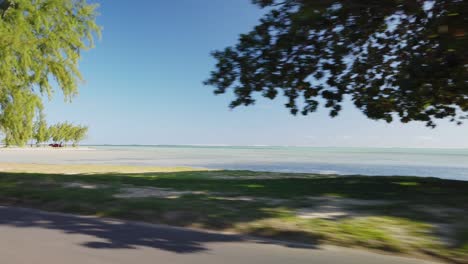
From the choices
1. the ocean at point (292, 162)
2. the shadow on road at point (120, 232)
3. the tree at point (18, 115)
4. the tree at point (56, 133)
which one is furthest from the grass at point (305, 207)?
the tree at point (56, 133)

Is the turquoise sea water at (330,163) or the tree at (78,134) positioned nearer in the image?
the turquoise sea water at (330,163)

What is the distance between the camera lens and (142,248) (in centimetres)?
513

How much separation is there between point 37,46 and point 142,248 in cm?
1356

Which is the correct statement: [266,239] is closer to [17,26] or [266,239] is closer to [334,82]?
[334,82]

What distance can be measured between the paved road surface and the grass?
518 mm

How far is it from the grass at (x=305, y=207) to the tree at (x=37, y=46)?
222 inches

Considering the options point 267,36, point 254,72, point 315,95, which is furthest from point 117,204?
point 315,95

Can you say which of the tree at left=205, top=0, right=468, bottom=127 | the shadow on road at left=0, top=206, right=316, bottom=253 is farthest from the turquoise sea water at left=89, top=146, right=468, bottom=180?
the shadow on road at left=0, top=206, right=316, bottom=253

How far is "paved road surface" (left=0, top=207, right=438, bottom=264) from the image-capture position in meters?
4.73

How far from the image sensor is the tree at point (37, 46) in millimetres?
14922

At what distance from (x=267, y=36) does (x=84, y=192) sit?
18.9 ft

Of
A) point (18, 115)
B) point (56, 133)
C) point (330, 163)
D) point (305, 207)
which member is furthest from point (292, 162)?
point (56, 133)

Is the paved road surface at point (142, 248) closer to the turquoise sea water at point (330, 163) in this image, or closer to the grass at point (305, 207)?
the grass at point (305, 207)

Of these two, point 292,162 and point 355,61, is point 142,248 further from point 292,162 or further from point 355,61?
point 292,162
